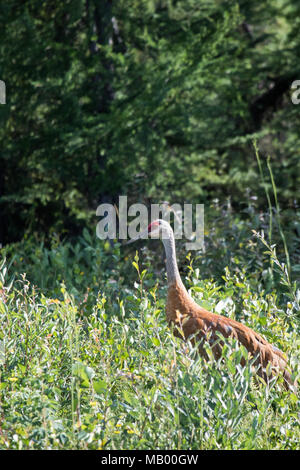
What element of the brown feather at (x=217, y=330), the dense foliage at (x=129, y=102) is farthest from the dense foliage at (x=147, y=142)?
the brown feather at (x=217, y=330)

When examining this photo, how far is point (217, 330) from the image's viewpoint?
4484mm

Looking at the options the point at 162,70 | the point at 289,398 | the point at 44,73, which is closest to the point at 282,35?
the point at 162,70

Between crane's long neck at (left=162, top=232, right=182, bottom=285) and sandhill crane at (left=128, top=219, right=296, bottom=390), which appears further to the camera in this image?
crane's long neck at (left=162, top=232, right=182, bottom=285)

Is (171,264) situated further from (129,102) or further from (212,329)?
(129,102)

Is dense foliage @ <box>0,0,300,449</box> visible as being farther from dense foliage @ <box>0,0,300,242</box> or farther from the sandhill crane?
the sandhill crane

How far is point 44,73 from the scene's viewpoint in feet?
30.9

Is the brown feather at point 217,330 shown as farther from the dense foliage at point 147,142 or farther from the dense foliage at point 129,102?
the dense foliage at point 129,102

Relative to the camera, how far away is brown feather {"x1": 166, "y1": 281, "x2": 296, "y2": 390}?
436cm

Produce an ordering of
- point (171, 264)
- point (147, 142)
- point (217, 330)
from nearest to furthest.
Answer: point (217, 330) → point (171, 264) → point (147, 142)

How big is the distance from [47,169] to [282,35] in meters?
4.58

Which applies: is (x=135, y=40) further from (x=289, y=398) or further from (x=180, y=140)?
(x=289, y=398)

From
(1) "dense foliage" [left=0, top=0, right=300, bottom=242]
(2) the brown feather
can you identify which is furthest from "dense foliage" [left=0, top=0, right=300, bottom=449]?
(2) the brown feather

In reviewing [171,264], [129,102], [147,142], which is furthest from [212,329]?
[129,102]

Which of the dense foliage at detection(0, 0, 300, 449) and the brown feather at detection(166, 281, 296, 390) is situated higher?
the dense foliage at detection(0, 0, 300, 449)
